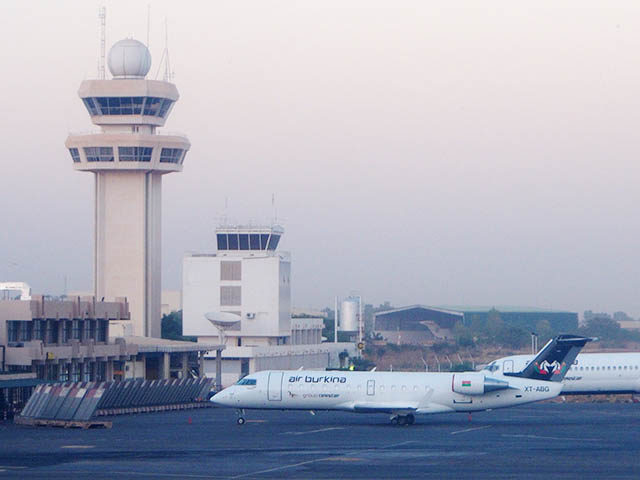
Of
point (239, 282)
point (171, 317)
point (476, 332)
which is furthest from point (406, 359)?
point (476, 332)

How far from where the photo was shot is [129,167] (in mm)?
106438

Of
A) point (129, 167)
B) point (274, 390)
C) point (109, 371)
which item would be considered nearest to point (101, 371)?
point (109, 371)

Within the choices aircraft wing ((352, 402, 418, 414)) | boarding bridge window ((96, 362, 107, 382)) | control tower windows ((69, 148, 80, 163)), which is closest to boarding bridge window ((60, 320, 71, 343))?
boarding bridge window ((96, 362, 107, 382))

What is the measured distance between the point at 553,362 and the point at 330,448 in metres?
17.6

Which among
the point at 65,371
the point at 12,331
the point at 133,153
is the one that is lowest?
the point at 65,371

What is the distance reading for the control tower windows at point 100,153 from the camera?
106312mm

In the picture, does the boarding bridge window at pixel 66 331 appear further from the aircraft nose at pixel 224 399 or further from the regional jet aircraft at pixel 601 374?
Result: the regional jet aircraft at pixel 601 374

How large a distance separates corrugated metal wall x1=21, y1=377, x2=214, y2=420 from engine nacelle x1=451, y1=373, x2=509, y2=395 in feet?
54.2

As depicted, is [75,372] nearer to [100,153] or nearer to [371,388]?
[371,388]

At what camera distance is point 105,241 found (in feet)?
357

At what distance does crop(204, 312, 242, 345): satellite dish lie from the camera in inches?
4209

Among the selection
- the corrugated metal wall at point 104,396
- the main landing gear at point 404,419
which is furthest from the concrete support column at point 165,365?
the main landing gear at point 404,419

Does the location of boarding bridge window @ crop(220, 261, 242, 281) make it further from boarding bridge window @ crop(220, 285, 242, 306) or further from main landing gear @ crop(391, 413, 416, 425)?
main landing gear @ crop(391, 413, 416, 425)

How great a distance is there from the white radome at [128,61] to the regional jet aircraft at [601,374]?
53.2 m
